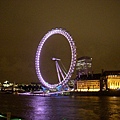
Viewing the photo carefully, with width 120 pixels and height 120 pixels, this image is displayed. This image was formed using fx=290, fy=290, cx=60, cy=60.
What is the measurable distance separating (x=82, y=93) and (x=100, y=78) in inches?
342

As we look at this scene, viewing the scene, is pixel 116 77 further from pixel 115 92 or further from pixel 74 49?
pixel 74 49

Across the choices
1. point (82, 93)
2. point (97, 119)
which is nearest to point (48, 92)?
point (82, 93)

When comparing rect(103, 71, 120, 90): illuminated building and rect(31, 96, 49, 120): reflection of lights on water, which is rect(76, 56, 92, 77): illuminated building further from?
rect(31, 96, 49, 120): reflection of lights on water

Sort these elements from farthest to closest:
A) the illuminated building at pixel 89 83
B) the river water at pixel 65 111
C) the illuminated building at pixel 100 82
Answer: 1. the illuminated building at pixel 89 83
2. the illuminated building at pixel 100 82
3. the river water at pixel 65 111

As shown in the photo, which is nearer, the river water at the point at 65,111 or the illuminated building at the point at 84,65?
the river water at the point at 65,111

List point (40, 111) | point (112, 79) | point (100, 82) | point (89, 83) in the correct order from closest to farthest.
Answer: point (40, 111)
point (112, 79)
point (100, 82)
point (89, 83)

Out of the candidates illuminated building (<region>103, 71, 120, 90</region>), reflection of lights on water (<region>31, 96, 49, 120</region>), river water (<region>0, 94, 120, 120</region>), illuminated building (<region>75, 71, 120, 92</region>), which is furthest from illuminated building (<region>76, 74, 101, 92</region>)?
reflection of lights on water (<region>31, 96, 49, 120</region>)

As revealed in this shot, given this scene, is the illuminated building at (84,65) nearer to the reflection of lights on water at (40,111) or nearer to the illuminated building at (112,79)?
the illuminated building at (112,79)

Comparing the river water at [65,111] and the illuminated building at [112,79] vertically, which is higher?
the illuminated building at [112,79]

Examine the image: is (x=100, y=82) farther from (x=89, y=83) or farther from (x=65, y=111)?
(x=65, y=111)

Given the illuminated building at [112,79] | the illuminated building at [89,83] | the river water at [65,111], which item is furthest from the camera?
the illuminated building at [89,83]

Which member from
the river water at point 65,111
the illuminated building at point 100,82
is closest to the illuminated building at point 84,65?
the illuminated building at point 100,82

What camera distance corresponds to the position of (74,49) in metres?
35.0

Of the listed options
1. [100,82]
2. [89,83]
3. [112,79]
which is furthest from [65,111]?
[89,83]
